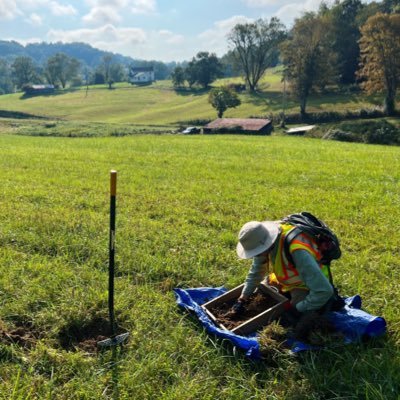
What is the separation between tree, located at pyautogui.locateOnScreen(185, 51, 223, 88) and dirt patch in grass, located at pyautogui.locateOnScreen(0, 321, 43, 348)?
101761 millimetres

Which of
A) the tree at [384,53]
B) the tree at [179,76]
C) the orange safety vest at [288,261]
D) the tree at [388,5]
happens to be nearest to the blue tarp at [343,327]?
the orange safety vest at [288,261]

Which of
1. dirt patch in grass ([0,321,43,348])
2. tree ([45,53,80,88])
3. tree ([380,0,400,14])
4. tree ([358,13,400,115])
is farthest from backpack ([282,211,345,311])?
tree ([45,53,80,88])

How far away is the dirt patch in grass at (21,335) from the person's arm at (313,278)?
263 cm

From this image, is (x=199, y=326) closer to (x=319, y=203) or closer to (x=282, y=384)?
(x=282, y=384)

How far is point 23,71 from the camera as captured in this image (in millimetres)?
141125

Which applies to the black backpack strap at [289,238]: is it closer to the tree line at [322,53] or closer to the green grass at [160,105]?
the tree line at [322,53]

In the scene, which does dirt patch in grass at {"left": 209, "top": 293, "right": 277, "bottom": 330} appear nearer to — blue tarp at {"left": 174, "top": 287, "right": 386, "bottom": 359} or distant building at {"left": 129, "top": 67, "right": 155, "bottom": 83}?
blue tarp at {"left": 174, "top": 287, "right": 386, "bottom": 359}

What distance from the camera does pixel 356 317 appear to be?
12.9ft

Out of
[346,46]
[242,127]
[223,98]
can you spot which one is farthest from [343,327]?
[346,46]

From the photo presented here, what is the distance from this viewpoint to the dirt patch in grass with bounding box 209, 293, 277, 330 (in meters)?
4.23

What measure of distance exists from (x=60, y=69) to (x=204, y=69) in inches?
2430

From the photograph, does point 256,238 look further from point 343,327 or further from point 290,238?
point 343,327

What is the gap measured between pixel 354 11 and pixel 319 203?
8367cm

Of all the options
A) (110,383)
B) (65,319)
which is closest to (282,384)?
(110,383)
